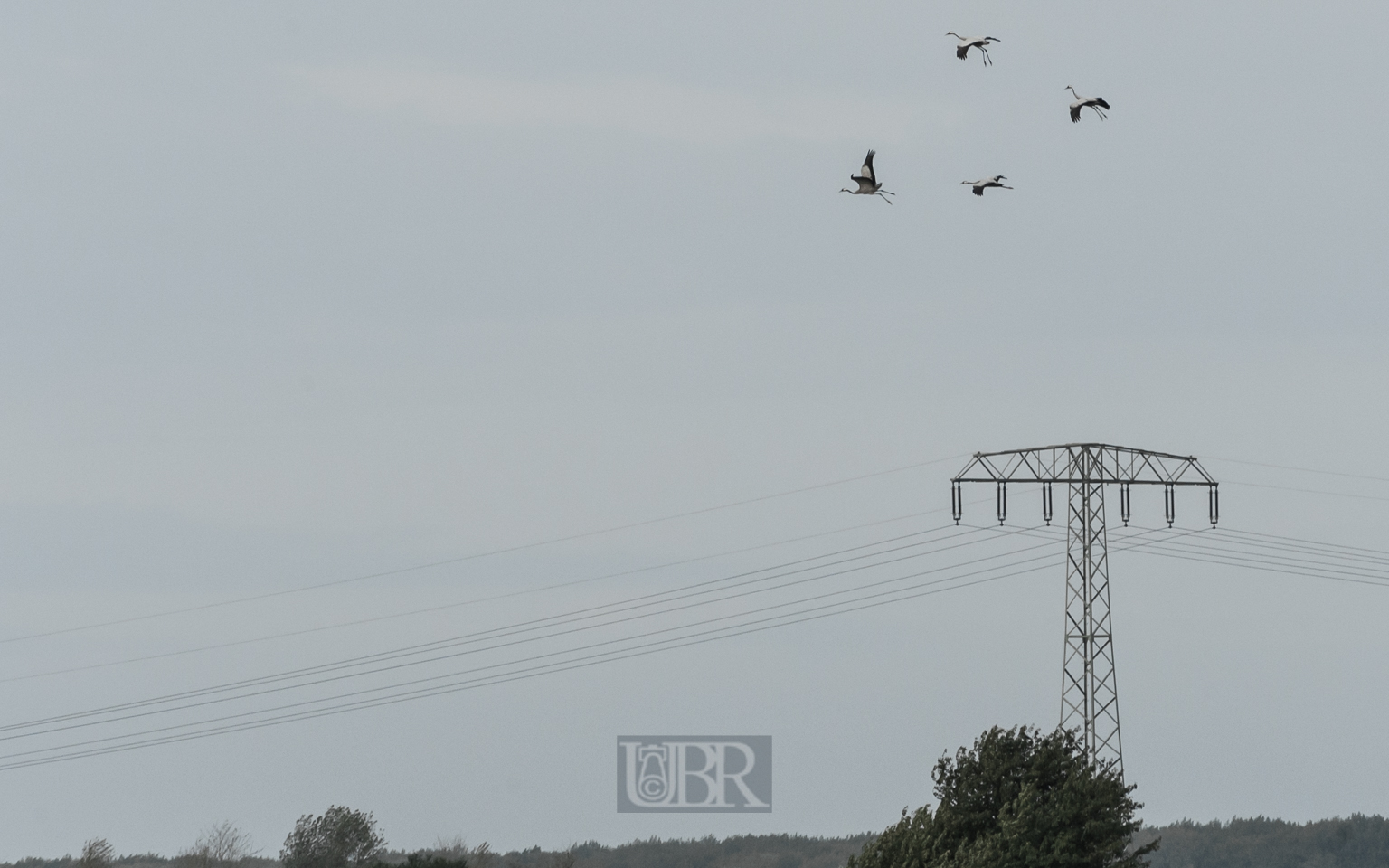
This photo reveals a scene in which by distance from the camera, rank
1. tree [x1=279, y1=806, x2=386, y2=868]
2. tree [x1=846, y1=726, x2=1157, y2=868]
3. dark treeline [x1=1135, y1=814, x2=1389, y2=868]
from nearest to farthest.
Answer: tree [x1=846, y1=726, x2=1157, y2=868]
tree [x1=279, y1=806, x2=386, y2=868]
dark treeline [x1=1135, y1=814, x2=1389, y2=868]

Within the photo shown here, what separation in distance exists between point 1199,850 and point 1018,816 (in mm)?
120743

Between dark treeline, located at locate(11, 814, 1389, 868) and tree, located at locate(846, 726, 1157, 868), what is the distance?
321ft

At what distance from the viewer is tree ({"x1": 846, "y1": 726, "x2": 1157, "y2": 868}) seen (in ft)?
154

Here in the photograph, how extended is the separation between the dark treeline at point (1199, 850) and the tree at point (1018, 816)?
97.9 m

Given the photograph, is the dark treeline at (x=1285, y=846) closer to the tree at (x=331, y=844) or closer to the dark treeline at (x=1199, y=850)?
the dark treeline at (x=1199, y=850)

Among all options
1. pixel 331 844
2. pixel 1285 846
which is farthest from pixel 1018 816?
pixel 1285 846

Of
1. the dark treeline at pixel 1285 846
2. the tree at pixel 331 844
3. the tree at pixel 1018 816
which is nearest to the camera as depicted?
the tree at pixel 1018 816

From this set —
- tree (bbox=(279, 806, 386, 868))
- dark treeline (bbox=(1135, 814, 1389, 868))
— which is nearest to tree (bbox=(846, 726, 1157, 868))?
tree (bbox=(279, 806, 386, 868))

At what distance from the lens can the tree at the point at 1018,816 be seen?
46875 millimetres

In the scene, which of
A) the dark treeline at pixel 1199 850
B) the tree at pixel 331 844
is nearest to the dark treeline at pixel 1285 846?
the dark treeline at pixel 1199 850

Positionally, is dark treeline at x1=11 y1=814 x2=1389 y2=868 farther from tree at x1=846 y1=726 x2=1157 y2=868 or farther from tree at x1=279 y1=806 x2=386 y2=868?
tree at x1=846 y1=726 x2=1157 y2=868

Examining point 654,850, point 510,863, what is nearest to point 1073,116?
point 510,863

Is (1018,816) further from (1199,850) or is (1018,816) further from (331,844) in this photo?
(1199,850)

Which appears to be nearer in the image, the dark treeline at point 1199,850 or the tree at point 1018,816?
the tree at point 1018,816
